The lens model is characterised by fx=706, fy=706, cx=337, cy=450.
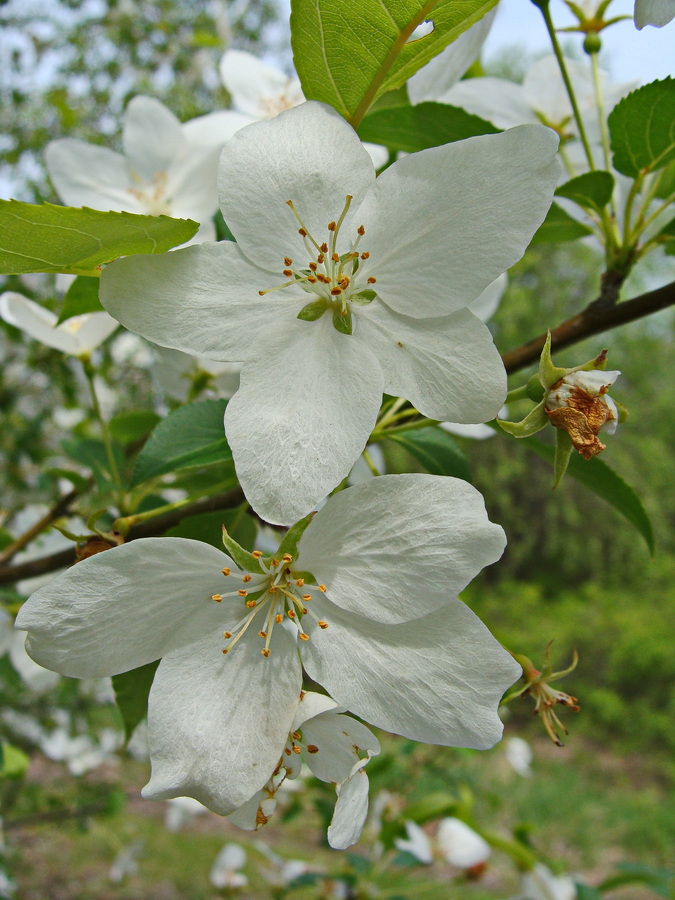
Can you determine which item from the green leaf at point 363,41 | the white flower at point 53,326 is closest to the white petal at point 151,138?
the white flower at point 53,326

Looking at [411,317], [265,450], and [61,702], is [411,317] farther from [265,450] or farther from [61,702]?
[61,702]

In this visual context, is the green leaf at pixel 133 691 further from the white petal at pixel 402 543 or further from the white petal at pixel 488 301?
the white petal at pixel 488 301

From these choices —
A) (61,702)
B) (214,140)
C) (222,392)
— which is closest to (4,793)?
(61,702)

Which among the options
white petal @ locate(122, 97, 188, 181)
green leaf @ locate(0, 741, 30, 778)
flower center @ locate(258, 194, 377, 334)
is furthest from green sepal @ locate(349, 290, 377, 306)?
green leaf @ locate(0, 741, 30, 778)

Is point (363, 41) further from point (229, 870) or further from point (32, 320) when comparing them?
point (229, 870)

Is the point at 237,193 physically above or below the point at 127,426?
above
